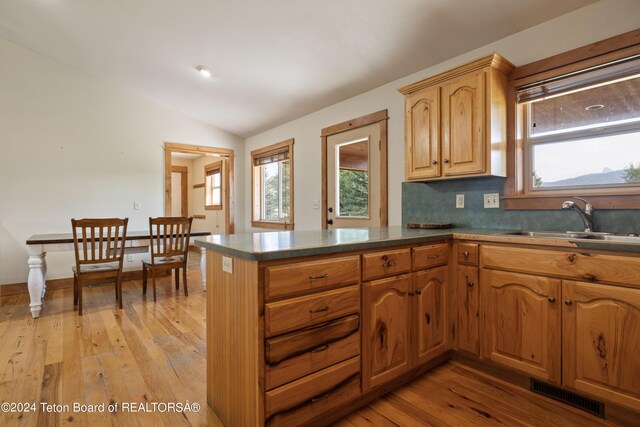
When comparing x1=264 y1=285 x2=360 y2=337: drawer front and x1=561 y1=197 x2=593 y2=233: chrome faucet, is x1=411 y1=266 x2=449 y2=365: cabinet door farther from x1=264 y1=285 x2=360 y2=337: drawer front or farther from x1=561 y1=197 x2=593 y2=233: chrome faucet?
x1=561 y1=197 x2=593 y2=233: chrome faucet

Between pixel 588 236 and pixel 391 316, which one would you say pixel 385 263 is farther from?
pixel 588 236

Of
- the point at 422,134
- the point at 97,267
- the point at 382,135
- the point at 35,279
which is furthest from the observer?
the point at 97,267

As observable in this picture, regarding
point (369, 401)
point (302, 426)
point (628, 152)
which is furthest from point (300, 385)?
point (628, 152)

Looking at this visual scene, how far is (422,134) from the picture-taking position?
2.58 metres

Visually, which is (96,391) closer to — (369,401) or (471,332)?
(369,401)

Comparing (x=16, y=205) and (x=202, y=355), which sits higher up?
(x=16, y=205)

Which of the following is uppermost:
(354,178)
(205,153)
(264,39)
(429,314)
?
(264,39)

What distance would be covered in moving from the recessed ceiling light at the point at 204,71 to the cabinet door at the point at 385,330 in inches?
127

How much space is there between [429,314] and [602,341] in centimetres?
83

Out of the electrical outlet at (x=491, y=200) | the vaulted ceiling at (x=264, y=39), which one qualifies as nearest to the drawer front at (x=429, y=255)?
the electrical outlet at (x=491, y=200)

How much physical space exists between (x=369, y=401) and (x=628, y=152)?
2.17 metres

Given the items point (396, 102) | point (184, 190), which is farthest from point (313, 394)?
point (184, 190)

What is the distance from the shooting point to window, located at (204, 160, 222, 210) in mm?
6955

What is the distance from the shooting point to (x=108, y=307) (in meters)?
3.43
